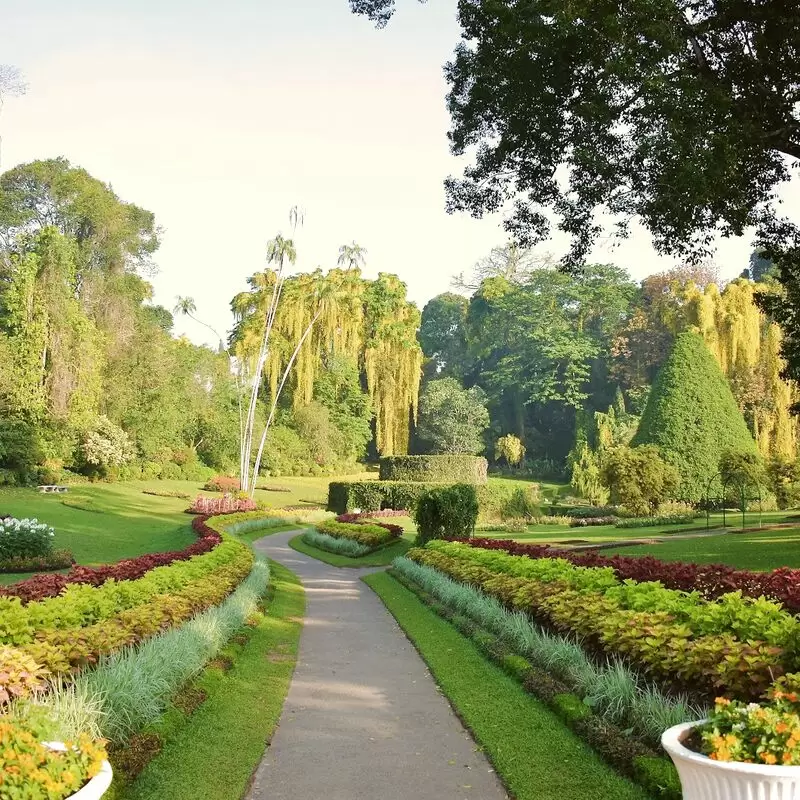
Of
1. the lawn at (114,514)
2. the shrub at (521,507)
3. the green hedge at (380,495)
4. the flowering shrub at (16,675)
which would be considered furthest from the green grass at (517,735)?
the green hedge at (380,495)

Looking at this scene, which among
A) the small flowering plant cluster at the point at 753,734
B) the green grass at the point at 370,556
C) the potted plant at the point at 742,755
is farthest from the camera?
the green grass at the point at 370,556

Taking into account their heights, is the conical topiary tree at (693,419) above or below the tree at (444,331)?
below

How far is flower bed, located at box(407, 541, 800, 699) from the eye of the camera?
4.61 metres

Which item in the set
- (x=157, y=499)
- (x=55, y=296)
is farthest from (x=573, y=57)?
(x=55, y=296)

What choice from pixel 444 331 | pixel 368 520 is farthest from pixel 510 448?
pixel 368 520

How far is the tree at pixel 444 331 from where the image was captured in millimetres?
70812

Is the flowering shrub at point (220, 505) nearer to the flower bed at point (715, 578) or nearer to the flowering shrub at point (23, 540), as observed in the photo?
the flowering shrub at point (23, 540)

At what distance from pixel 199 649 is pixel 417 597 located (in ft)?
19.7

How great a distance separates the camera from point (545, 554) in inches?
444

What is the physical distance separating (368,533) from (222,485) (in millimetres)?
17588

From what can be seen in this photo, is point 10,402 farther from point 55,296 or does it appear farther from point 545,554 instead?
point 545,554

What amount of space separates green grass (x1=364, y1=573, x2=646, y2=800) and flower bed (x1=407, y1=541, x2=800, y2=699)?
0.77 metres

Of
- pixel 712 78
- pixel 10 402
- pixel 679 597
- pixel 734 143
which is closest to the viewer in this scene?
pixel 679 597

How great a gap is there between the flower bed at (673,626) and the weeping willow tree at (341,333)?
29856mm
